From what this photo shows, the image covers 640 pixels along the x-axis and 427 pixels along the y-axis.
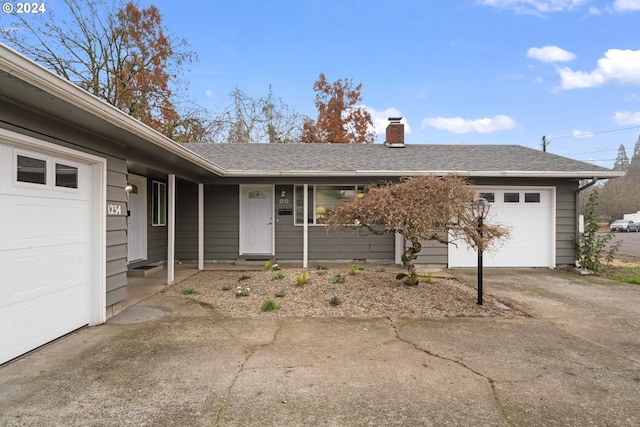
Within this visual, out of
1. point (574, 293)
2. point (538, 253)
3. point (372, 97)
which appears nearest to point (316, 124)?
point (372, 97)

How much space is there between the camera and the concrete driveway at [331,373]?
2.33 metres

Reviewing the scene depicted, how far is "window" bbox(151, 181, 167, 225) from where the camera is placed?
8578 millimetres

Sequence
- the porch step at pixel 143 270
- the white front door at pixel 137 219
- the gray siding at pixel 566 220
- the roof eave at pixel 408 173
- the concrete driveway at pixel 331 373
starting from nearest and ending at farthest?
1. the concrete driveway at pixel 331 373
2. the porch step at pixel 143 270
3. the white front door at pixel 137 219
4. the roof eave at pixel 408 173
5. the gray siding at pixel 566 220

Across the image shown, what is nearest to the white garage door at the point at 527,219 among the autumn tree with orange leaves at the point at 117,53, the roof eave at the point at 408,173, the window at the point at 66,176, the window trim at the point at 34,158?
the roof eave at the point at 408,173

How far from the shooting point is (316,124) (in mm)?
19703

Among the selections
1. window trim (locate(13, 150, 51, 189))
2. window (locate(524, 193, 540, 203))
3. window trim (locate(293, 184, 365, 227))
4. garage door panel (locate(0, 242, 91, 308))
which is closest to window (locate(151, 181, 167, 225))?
window trim (locate(293, 184, 365, 227))

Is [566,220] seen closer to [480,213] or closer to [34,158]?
[480,213]

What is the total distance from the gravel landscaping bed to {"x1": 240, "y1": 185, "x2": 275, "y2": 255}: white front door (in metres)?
2.09

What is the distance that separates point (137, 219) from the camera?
310 inches

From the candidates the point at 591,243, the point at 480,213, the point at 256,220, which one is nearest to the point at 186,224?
the point at 256,220

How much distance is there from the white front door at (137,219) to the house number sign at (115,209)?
308cm

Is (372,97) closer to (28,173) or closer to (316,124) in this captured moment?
(316,124)

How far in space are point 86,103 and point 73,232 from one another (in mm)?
1647

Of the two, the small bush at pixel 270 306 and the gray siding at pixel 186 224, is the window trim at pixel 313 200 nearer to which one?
the gray siding at pixel 186 224
